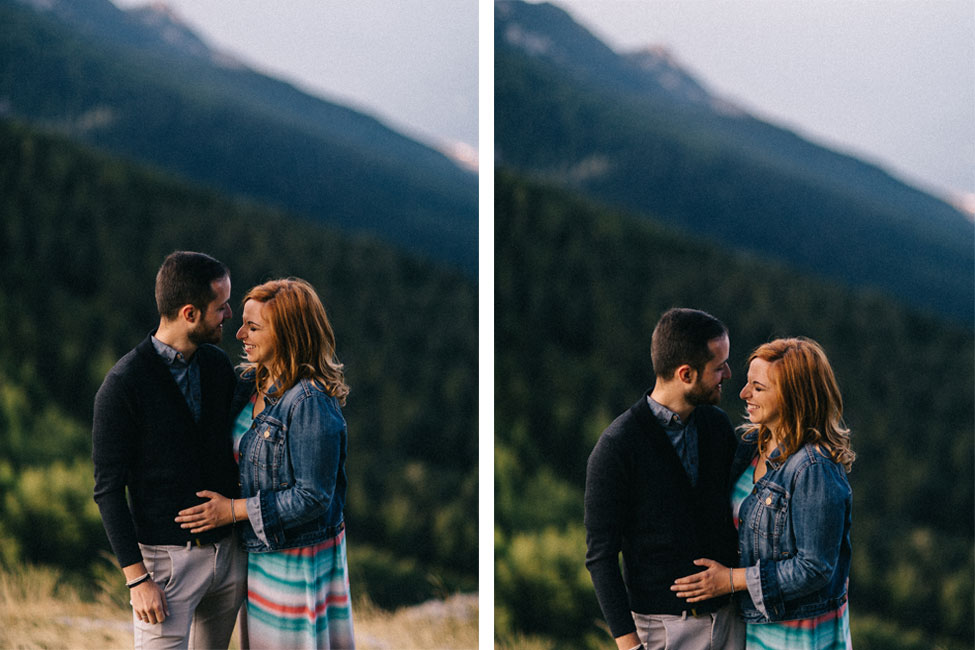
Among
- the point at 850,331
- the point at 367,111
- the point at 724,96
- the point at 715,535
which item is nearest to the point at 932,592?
the point at 850,331

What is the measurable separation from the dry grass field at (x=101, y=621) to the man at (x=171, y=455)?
0.94 meters

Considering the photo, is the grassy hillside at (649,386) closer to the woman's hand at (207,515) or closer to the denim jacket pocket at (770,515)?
the denim jacket pocket at (770,515)

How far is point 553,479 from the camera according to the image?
4.00 metres

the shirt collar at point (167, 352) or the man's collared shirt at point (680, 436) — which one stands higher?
the shirt collar at point (167, 352)

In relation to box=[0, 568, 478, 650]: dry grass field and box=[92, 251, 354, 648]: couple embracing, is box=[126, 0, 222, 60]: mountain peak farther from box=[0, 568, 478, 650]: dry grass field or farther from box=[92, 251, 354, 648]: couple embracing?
box=[0, 568, 478, 650]: dry grass field

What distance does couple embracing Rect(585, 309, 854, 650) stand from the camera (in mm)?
2553

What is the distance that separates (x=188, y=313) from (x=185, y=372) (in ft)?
0.61

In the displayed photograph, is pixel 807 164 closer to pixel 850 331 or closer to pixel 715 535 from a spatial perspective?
pixel 850 331

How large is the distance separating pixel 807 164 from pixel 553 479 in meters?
1.67

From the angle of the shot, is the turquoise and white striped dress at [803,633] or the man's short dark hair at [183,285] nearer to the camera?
the turquoise and white striped dress at [803,633]

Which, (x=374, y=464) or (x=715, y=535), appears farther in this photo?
(x=374, y=464)

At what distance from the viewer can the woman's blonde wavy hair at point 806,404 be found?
2.58 m

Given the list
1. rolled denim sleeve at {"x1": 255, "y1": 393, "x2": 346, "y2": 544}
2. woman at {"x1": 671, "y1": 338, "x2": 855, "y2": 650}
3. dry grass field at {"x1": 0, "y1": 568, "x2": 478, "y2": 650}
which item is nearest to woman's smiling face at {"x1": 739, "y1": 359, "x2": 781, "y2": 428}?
woman at {"x1": 671, "y1": 338, "x2": 855, "y2": 650}

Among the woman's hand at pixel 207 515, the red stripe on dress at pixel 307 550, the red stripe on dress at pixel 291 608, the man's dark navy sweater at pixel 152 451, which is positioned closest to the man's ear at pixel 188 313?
the man's dark navy sweater at pixel 152 451
